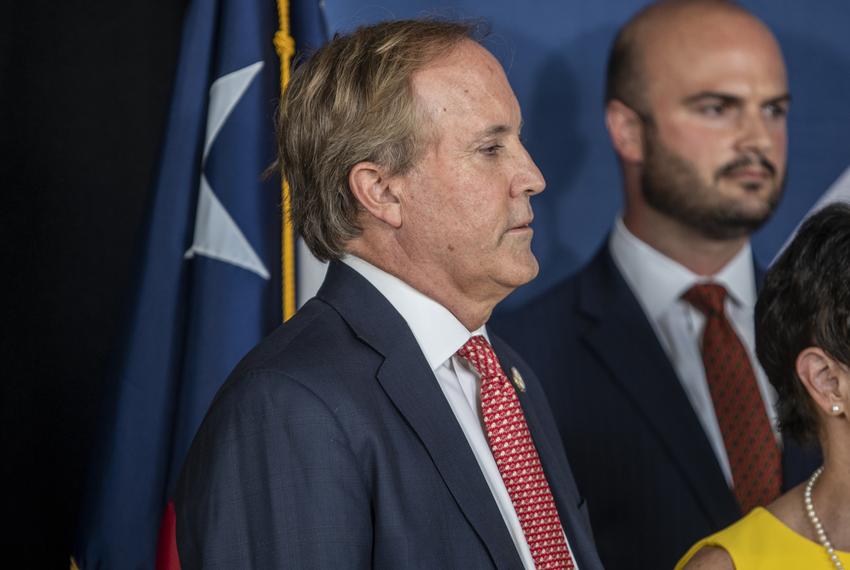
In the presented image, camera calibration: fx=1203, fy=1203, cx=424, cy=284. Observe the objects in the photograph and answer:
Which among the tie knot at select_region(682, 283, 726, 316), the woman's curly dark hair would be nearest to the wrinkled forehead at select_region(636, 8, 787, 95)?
the tie knot at select_region(682, 283, 726, 316)

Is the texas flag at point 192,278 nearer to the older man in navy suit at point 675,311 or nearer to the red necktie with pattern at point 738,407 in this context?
the older man in navy suit at point 675,311

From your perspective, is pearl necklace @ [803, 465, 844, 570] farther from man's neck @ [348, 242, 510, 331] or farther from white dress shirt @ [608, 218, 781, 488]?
white dress shirt @ [608, 218, 781, 488]

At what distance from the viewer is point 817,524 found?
6.46 ft

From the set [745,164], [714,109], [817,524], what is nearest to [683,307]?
[745,164]

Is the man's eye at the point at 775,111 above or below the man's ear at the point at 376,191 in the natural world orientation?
above

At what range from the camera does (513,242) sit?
6.44ft

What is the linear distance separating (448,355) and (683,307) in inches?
50.5

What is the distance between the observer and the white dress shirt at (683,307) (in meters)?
3.01

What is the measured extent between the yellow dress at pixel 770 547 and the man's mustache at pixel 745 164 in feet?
4.11

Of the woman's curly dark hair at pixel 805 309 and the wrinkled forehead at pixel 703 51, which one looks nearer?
the woman's curly dark hair at pixel 805 309

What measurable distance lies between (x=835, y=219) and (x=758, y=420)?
106 cm

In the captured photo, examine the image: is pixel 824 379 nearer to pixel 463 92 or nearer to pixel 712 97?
pixel 463 92

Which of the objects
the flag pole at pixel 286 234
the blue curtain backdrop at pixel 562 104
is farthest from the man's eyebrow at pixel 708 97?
the flag pole at pixel 286 234

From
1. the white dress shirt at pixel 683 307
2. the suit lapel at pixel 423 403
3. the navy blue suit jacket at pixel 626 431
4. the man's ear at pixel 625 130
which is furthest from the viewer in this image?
the man's ear at pixel 625 130
